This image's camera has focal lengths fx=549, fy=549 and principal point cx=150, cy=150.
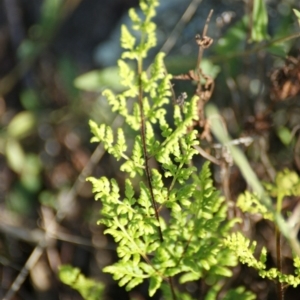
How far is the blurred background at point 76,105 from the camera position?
1.72 meters

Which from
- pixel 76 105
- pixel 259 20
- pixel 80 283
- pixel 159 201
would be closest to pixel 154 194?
pixel 159 201

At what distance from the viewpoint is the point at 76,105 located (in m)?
2.05

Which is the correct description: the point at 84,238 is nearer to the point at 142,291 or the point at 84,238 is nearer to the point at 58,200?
the point at 58,200

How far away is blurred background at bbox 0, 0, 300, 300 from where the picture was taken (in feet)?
5.65

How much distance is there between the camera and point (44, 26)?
214cm

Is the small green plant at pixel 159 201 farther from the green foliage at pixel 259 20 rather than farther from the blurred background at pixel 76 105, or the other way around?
the blurred background at pixel 76 105

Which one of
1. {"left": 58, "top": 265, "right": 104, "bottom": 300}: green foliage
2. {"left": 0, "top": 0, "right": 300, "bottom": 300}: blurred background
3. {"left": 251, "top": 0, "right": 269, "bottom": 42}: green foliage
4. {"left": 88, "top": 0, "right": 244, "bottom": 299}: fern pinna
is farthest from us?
{"left": 0, "top": 0, "right": 300, "bottom": 300}: blurred background

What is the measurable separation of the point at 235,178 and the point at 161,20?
0.84 metres

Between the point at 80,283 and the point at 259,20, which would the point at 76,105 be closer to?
the point at 259,20

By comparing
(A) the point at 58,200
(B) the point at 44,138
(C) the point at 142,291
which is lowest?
(C) the point at 142,291

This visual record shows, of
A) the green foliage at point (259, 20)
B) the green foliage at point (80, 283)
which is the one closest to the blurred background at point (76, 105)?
the green foliage at point (259, 20)

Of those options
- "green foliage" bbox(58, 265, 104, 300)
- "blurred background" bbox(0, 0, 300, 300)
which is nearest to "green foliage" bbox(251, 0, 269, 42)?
"blurred background" bbox(0, 0, 300, 300)

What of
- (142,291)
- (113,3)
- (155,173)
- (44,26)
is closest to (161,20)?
(113,3)

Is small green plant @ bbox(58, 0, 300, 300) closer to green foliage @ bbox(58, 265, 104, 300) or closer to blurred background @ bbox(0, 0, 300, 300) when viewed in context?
green foliage @ bbox(58, 265, 104, 300)
